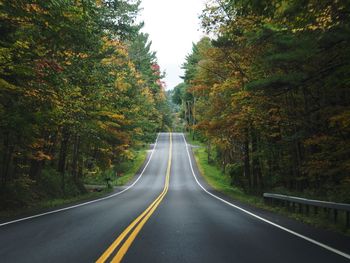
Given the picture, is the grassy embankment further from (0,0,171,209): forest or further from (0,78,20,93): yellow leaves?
(0,78,20,93): yellow leaves

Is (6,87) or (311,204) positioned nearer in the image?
(311,204)

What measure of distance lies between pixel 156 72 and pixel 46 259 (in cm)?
9323

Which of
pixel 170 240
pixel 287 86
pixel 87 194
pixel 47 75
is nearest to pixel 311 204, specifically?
pixel 287 86

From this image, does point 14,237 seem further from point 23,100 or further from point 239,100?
point 239,100

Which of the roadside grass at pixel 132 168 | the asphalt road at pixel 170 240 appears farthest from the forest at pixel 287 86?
the roadside grass at pixel 132 168

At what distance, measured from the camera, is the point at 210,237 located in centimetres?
882

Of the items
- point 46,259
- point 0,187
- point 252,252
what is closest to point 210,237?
point 252,252

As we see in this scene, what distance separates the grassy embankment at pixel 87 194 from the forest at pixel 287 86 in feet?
30.7

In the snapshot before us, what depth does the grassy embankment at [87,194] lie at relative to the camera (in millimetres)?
15793

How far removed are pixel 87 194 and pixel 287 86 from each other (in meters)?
19.8

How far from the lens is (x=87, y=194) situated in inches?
1148

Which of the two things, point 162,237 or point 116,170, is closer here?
point 162,237

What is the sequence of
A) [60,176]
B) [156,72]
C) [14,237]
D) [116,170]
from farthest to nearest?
[156,72]
[116,170]
[60,176]
[14,237]

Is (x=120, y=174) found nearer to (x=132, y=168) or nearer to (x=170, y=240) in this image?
(x=132, y=168)
